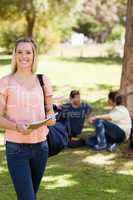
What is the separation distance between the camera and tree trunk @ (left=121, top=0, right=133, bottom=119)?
377 inches

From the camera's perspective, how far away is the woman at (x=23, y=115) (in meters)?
4.59

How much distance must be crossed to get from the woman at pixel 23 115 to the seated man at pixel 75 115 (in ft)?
15.2

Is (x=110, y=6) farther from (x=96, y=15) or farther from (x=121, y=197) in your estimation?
(x=121, y=197)

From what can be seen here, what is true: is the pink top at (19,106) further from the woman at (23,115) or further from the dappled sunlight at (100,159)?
the dappled sunlight at (100,159)

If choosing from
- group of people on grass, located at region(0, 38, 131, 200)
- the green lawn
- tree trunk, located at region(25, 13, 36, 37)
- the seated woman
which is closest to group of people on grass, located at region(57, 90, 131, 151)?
the seated woman

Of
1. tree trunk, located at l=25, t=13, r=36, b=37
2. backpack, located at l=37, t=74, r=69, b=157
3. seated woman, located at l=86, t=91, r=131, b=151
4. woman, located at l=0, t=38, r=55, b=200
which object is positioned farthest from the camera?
tree trunk, located at l=25, t=13, r=36, b=37

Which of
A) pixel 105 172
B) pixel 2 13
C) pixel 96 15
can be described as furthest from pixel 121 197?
pixel 96 15

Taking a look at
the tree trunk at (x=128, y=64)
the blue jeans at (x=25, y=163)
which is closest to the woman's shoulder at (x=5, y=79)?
the blue jeans at (x=25, y=163)

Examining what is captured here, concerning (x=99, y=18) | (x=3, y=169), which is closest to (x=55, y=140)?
(x=3, y=169)

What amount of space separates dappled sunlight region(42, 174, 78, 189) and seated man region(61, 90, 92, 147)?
1729mm

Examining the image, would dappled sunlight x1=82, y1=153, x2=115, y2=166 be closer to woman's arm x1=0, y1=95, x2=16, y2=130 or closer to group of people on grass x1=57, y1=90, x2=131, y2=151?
group of people on grass x1=57, y1=90, x2=131, y2=151

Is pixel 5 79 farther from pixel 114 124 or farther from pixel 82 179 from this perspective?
pixel 114 124

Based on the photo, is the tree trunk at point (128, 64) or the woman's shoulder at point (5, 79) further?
the tree trunk at point (128, 64)

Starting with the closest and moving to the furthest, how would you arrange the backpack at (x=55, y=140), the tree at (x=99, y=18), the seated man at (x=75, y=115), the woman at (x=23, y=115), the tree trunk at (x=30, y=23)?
1. the woman at (x=23, y=115)
2. the backpack at (x=55, y=140)
3. the seated man at (x=75, y=115)
4. the tree trunk at (x=30, y=23)
5. the tree at (x=99, y=18)
